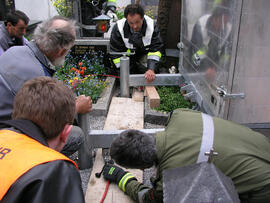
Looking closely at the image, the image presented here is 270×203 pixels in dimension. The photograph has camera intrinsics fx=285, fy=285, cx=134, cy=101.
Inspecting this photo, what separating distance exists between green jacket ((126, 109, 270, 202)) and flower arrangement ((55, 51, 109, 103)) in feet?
7.65

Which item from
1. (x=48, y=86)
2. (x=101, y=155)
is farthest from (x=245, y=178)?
(x=101, y=155)

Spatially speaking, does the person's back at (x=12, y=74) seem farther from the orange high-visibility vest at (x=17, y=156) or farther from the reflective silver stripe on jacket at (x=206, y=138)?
the reflective silver stripe on jacket at (x=206, y=138)

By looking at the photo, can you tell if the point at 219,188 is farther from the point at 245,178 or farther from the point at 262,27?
the point at 262,27

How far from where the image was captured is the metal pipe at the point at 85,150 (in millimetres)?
2697

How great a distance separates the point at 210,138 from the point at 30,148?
1.22 meters

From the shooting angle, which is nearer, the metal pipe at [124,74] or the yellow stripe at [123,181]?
the yellow stripe at [123,181]

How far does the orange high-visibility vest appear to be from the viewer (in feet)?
3.23

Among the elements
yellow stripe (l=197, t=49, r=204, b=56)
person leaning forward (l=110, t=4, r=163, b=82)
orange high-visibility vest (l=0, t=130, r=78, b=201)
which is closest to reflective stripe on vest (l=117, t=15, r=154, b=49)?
person leaning forward (l=110, t=4, r=163, b=82)

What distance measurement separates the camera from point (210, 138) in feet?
6.25

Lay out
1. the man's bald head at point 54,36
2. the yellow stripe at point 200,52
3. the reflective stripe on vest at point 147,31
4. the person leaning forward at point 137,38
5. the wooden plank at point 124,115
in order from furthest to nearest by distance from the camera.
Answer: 1. the reflective stripe on vest at point 147,31
2. the person leaning forward at point 137,38
3. the wooden plank at point 124,115
4. the yellow stripe at point 200,52
5. the man's bald head at point 54,36

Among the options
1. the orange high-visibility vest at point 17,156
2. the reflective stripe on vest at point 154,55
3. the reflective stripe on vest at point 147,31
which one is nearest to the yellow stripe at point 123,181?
the orange high-visibility vest at point 17,156

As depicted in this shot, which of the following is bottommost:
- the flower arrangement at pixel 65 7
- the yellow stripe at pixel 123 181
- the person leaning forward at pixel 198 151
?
the yellow stripe at pixel 123 181

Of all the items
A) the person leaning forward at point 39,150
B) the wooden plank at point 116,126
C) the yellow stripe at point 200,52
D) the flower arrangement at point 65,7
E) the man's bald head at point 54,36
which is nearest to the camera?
the person leaning forward at point 39,150

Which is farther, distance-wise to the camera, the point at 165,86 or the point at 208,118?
the point at 165,86
